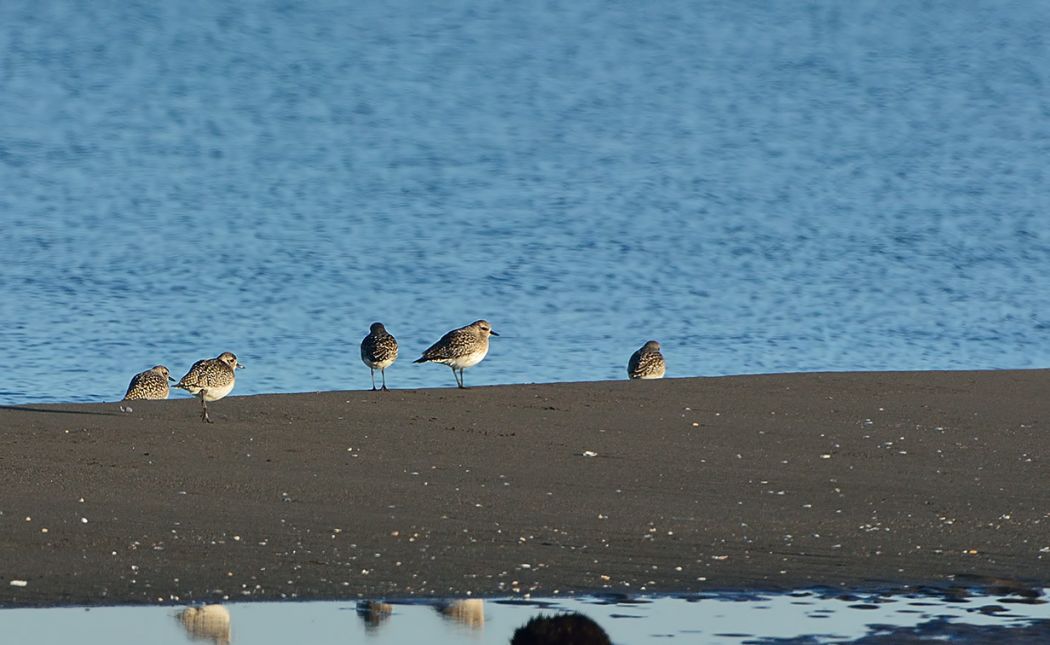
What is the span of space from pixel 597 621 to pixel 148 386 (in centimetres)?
917

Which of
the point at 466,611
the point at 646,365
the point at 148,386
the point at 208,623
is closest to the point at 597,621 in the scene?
the point at 466,611

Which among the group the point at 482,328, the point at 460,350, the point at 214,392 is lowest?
the point at 214,392

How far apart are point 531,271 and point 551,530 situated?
14.3 metres

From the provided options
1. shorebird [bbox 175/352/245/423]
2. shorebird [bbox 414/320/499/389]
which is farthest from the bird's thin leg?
shorebird [bbox 414/320/499/389]

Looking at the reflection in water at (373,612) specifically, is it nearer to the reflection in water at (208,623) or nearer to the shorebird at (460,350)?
the reflection in water at (208,623)

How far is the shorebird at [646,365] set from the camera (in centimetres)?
1662

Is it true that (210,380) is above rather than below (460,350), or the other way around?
below

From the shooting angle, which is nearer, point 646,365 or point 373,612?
point 373,612

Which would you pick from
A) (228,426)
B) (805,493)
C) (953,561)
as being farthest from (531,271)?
(953,561)

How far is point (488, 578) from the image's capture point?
8180mm

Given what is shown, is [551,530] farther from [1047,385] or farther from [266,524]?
[1047,385]

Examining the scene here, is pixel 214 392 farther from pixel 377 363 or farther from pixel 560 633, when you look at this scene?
pixel 560 633

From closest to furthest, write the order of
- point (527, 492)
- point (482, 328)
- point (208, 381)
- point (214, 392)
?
1. point (527, 492)
2. point (208, 381)
3. point (214, 392)
4. point (482, 328)

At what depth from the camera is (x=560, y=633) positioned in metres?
5.73
